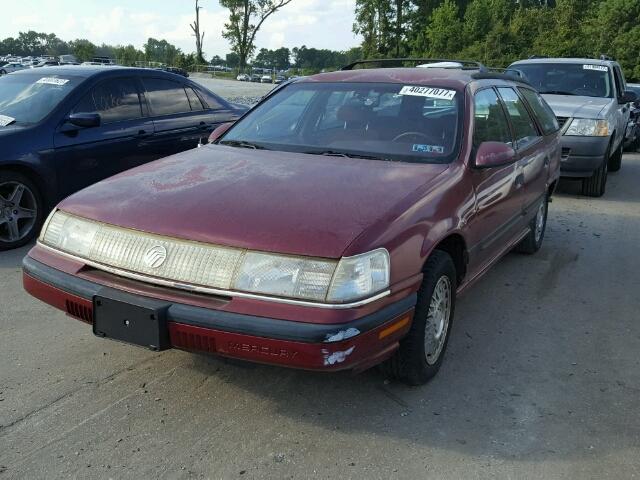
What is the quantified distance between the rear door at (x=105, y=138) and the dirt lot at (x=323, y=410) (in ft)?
5.95

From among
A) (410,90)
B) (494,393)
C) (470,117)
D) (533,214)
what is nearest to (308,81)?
(410,90)

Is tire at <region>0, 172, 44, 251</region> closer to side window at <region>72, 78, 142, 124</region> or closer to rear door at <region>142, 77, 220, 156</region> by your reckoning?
side window at <region>72, 78, 142, 124</region>

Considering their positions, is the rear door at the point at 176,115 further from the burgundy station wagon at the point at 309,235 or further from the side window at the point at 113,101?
the burgundy station wagon at the point at 309,235

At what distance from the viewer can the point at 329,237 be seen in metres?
2.66

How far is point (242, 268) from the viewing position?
2.64 m

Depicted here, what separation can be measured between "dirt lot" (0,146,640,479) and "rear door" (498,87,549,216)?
3.50ft

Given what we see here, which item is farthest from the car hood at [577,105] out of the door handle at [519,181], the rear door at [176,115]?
the rear door at [176,115]

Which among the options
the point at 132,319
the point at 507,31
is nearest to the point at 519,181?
the point at 132,319

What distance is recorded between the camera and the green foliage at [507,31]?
3538cm

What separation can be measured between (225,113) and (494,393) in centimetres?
522

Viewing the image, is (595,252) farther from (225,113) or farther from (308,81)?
(225,113)

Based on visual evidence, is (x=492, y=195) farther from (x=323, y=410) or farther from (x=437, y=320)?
(x=323, y=410)

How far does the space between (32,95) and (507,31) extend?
40.8 meters

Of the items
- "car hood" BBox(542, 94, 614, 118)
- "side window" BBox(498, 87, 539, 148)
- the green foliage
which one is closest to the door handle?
"side window" BBox(498, 87, 539, 148)
